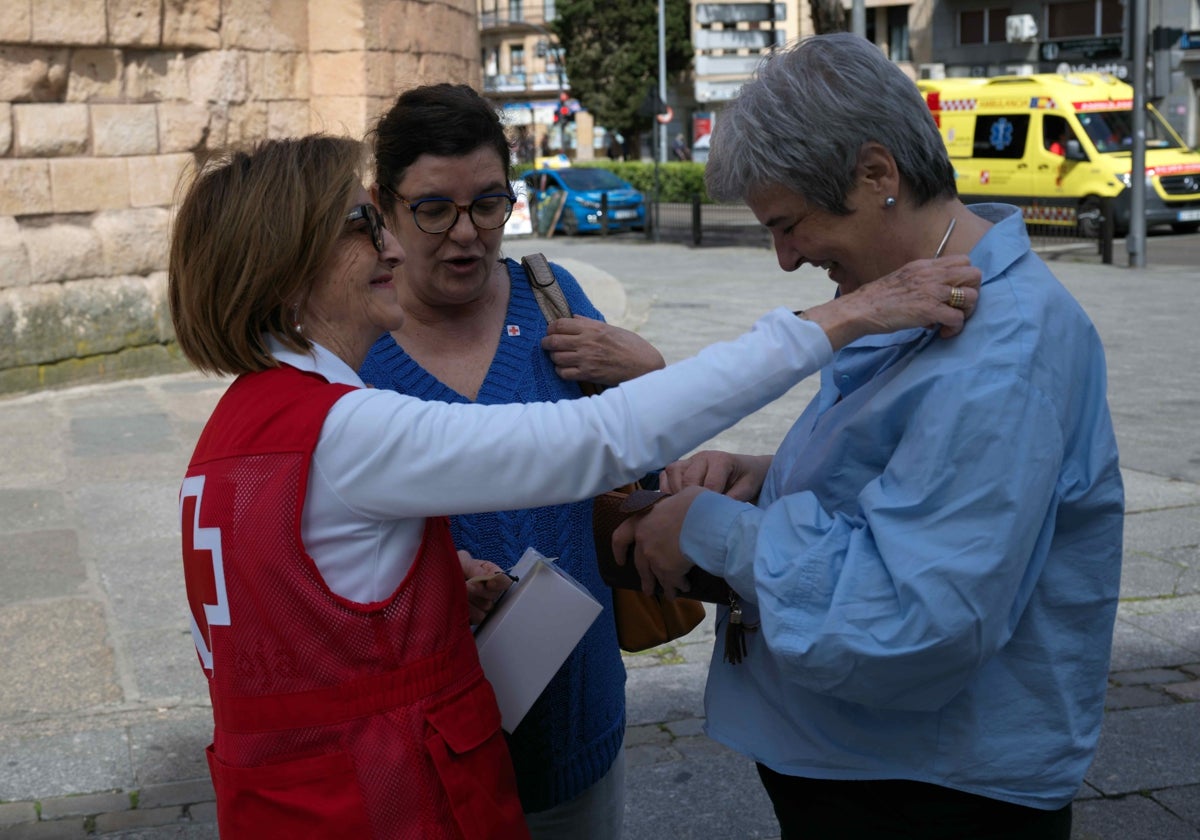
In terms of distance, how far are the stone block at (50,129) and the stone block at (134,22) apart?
2.02 feet

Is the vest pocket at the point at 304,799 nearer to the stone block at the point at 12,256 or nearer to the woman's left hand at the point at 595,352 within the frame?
the woman's left hand at the point at 595,352

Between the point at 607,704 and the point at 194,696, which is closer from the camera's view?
the point at 607,704

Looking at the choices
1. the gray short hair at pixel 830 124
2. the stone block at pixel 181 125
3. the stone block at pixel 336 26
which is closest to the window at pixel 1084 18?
the stone block at pixel 336 26

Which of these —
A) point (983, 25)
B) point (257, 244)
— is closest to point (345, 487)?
point (257, 244)

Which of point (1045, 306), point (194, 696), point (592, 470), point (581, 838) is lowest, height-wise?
point (194, 696)

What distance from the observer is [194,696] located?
475 centimetres

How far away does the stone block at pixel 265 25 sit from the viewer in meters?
11.2

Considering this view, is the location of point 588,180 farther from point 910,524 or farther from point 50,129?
point 910,524

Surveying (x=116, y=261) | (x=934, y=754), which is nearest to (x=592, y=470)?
(x=934, y=754)

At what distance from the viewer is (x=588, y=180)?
29578mm

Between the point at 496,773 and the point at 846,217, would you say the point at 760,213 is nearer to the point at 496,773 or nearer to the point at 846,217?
the point at 846,217

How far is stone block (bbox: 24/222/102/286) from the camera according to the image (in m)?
10.1

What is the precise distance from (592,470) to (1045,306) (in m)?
0.66

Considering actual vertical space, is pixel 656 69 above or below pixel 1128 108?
above
